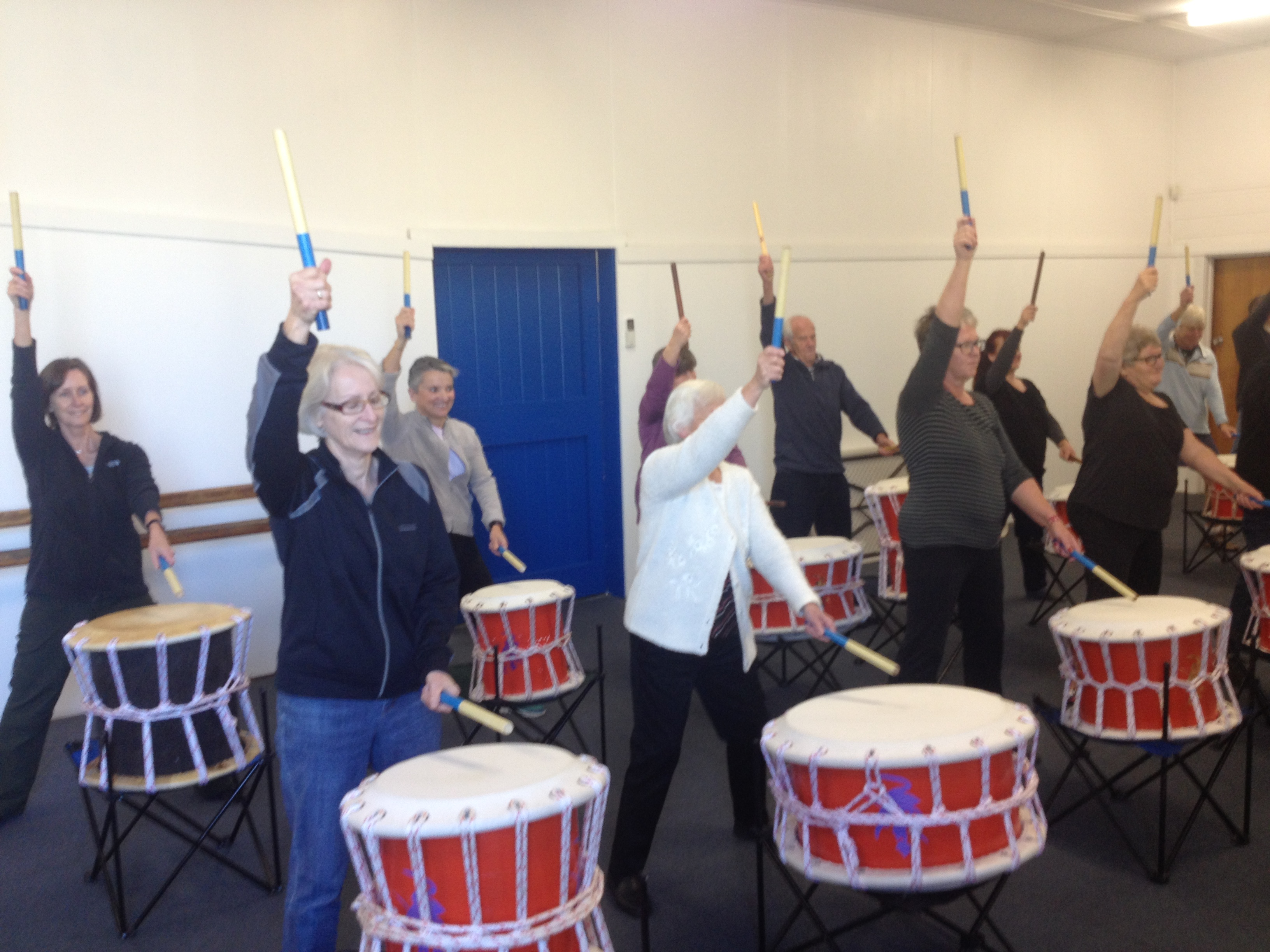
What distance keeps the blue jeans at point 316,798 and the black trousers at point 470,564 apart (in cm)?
215

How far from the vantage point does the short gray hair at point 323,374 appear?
6.42 feet

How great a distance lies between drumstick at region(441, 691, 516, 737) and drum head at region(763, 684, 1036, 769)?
0.52 m

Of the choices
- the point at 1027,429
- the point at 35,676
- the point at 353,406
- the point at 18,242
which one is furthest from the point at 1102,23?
the point at 35,676

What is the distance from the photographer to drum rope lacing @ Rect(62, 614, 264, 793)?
266cm

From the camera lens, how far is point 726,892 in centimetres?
280

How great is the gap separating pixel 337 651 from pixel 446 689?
8.4 inches

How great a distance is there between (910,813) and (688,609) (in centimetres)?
78

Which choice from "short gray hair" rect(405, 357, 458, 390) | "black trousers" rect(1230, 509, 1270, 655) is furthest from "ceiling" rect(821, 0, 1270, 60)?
"black trousers" rect(1230, 509, 1270, 655)

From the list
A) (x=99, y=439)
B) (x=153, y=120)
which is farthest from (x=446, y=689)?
(x=153, y=120)

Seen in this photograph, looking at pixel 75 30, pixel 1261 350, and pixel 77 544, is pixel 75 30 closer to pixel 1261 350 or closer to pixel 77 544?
pixel 77 544

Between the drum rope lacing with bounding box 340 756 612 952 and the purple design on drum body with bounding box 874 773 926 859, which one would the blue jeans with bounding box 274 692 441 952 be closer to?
the drum rope lacing with bounding box 340 756 612 952

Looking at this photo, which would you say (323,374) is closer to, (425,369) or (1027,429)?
(425,369)

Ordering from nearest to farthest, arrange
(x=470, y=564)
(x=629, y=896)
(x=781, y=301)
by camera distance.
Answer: (x=781, y=301)
(x=629, y=896)
(x=470, y=564)

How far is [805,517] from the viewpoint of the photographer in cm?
507
